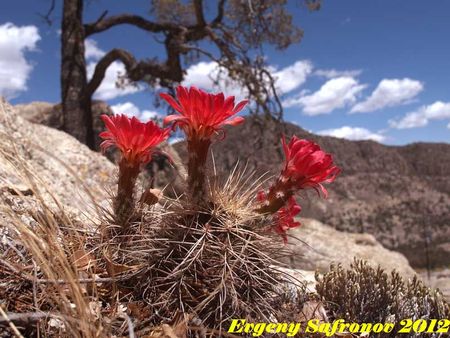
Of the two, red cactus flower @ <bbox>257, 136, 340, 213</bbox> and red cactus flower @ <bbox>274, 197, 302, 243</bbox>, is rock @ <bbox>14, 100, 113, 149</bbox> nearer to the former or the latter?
red cactus flower @ <bbox>274, 197, 302, 243</bbox>

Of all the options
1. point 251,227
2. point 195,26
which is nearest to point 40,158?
point 251,227

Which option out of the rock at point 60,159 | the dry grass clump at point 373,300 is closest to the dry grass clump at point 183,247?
the dry grass clump at point 373,300

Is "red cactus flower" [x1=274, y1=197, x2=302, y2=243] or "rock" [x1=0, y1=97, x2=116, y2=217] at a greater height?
"rock" [x1=0, y1=97, x2=116, y2=217]

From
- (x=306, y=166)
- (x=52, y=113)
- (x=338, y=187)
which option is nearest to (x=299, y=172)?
(x=306, y=166)

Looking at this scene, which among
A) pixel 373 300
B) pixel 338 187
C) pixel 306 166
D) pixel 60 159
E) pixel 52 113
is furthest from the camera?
pixel 338 187

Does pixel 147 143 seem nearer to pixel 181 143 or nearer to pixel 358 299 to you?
pixel 181 143
